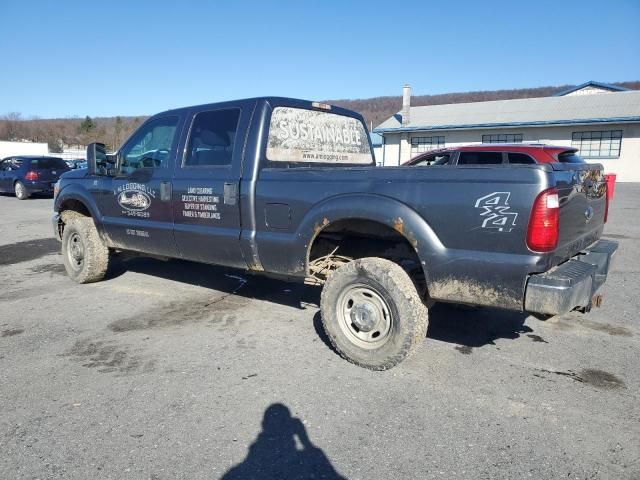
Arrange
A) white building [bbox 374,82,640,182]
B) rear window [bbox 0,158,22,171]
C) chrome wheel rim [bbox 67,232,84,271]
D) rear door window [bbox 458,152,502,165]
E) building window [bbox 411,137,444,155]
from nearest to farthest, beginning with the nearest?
chrome wheel rim [bbox 67,232,84,271] < rear door window [bbox 458,152,502,165] < rear window [bbox 0,158,22,171] < white building [bbox 374,82,640,182] < building window [bbox 411,137,444,155]

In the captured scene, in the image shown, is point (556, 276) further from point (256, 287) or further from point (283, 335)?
point (256, 287)

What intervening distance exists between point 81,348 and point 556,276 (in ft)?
12.0

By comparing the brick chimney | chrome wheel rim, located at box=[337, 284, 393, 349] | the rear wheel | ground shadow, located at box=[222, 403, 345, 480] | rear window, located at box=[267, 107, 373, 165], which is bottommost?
ground shadow, located at box=[222, 403, 345, 480]

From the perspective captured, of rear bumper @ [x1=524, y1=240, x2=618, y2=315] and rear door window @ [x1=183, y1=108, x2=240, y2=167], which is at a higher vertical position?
rear door window @ [x1=183, y1=108, x2=240, y2=167]

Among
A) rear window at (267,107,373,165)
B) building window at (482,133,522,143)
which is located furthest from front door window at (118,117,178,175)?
building window at (482,133,522,143)

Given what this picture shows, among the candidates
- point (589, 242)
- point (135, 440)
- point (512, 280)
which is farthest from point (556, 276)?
point (135, 440)

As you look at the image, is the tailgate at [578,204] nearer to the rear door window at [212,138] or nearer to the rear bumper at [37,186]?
the rear door window at [212,138]

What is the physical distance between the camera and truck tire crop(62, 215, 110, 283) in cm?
578

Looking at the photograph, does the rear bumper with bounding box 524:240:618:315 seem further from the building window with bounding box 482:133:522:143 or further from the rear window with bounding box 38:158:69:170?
the building window with bounding box 482:133:522:143

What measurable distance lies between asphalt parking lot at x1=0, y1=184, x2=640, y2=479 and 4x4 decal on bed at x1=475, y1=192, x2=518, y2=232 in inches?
45.6

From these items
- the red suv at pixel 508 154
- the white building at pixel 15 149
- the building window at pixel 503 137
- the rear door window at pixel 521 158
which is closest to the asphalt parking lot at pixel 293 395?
the red suv at pixel 508 154

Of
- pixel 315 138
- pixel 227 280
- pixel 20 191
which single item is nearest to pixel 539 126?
pixel 20 191

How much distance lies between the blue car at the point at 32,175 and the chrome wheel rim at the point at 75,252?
1321cm

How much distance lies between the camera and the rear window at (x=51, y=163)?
17.7m
